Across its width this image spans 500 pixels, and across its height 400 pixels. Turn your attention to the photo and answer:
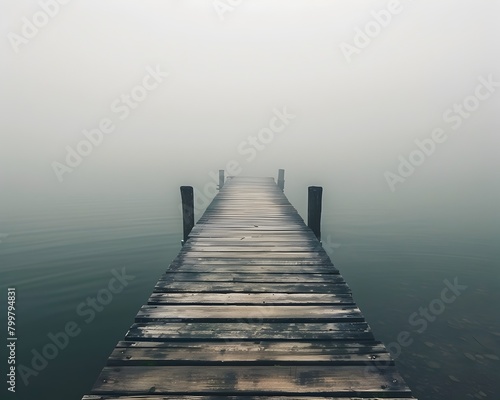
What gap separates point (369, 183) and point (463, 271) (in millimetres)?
26784

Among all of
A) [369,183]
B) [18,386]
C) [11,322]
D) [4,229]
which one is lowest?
[18,386]

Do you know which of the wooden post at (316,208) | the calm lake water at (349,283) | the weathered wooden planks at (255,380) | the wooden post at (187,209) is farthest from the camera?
the wooden post at (187,209)

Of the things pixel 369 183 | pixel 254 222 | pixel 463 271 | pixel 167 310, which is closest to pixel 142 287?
pixel 254 222

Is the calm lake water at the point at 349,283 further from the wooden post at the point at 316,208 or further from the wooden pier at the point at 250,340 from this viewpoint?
the wooden pier at the point at 250,340

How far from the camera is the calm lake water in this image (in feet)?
19.5

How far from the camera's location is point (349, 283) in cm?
1005

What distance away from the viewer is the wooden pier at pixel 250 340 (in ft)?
7.89

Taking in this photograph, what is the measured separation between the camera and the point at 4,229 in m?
15.3

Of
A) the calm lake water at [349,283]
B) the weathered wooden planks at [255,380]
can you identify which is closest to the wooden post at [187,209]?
the calm lake water at [349,283]

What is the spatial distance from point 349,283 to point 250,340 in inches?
308

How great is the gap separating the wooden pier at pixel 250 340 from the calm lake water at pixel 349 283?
3204 millimetres

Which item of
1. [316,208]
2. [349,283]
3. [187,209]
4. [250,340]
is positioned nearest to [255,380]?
[250,340]

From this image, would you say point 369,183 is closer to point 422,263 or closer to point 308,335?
point 422,263

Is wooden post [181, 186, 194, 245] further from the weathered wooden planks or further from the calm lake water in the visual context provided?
the weathered wooden planks
